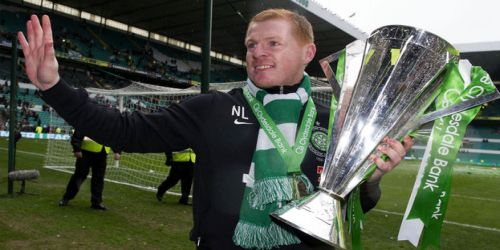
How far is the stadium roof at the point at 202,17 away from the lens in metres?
26.8

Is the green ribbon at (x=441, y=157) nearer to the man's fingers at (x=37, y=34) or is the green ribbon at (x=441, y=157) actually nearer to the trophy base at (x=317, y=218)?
the trophy base at (x=317, y=218)

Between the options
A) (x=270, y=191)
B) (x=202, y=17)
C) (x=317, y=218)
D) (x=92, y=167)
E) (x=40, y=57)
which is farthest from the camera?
(x=202, y=17)

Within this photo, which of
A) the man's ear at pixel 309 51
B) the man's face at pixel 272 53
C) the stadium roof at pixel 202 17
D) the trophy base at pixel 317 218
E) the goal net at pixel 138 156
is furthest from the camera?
the stadium roof at pixel 202 17

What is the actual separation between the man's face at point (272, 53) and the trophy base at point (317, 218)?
511mm

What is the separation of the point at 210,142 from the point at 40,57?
607 millimetres

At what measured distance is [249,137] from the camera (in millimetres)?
1591

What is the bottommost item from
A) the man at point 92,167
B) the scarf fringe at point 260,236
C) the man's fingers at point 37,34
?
the man at point 92,167

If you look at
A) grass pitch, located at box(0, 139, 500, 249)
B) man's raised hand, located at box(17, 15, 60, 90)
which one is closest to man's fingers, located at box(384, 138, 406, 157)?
man's raised hand, located at box(17, 15, 60, 90)

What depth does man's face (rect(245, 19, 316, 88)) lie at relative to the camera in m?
1.61

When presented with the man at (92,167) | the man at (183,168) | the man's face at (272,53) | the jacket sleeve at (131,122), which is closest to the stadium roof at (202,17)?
the man at (183,168)

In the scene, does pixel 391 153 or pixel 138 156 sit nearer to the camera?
pixel 391 153

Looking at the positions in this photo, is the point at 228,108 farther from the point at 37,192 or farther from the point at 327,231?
the point at 37,192

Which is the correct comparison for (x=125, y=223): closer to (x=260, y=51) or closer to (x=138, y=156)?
(x=260, y=51)

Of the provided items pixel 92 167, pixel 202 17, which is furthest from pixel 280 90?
pixel 202 17
